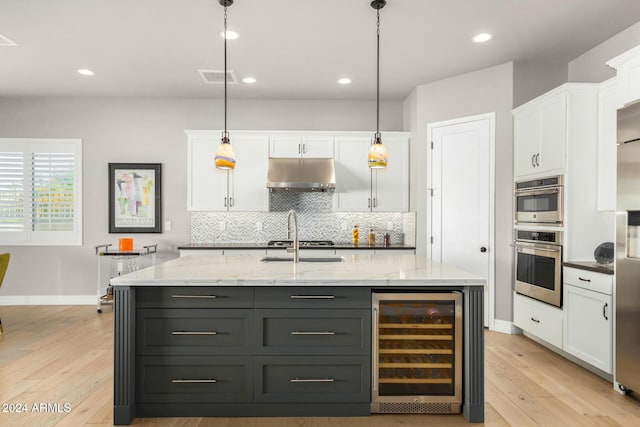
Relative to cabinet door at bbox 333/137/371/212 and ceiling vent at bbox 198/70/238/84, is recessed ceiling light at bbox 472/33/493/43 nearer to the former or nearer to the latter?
cabinet door at bbox 333/137/371/212

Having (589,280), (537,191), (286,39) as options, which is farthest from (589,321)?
(286,39)

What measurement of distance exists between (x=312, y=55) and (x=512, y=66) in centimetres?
208

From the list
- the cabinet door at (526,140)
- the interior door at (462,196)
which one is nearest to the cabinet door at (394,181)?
the interior door at (462,196)

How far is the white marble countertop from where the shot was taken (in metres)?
2.27

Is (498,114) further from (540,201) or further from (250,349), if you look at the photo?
(250,349)

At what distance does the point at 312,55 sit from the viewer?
398cm

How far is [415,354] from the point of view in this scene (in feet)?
7.95

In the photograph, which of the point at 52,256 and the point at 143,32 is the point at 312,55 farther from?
the point at 52,256

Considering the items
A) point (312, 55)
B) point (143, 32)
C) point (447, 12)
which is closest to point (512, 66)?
point (447, 12)

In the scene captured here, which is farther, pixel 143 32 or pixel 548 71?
pixel 548 71

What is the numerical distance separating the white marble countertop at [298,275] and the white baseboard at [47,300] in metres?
3.31

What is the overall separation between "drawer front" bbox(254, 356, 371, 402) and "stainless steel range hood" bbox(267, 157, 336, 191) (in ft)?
8.93

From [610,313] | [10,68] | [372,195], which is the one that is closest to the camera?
[610,313]

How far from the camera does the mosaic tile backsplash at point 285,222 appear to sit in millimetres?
5449
